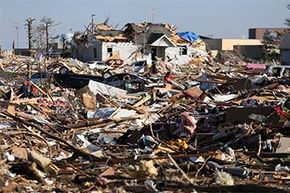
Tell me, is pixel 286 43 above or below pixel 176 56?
above

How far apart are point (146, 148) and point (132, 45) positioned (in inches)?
1569

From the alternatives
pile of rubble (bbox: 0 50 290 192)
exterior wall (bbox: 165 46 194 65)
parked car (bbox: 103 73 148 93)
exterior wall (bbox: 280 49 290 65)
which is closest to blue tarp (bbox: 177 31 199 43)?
exterior wall (bbox: 165 46 194 65)

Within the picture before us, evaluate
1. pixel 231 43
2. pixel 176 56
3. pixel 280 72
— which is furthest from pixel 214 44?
pixel 280 72

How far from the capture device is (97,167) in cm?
844

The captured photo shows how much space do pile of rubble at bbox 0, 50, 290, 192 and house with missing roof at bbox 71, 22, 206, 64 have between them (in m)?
31.8

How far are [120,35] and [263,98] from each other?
116 ft

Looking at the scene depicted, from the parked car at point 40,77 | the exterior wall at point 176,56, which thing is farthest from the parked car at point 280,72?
the exterior wall at point 176,56

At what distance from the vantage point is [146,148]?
10.3 meters

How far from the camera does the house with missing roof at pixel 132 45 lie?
161 ft

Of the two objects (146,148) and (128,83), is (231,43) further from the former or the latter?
(146,148)

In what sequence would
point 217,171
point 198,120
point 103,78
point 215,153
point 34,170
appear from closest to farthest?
point 34,170
point 217,171
point 215,153
point 198,120
point 103,78

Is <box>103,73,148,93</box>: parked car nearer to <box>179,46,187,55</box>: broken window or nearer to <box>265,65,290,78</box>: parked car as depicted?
<box>265,65,290,78</box>: parked car

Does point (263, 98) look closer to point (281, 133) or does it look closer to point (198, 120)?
point (198, 120)

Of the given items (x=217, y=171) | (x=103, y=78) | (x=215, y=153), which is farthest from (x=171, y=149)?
(x=103, y=78)
